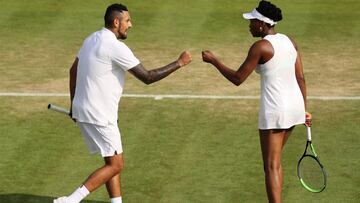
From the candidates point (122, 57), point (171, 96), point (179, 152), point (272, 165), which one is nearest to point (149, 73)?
point (122, 57)

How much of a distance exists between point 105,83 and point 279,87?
1.91 m

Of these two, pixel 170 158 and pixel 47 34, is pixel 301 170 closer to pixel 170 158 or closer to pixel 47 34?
pixel 170 158

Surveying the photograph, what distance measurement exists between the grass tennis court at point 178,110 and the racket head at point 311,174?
1.31 ft

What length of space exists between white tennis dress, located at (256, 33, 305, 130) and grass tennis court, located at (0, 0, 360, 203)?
4.48 ft

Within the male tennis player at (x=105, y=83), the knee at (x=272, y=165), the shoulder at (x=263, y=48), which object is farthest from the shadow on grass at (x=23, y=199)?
the shoulder at (x=263, y=48)

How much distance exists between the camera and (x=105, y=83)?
44.1 ft

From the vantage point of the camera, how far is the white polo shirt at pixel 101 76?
13430mm

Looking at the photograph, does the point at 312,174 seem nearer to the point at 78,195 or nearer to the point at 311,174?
the point at 311,174

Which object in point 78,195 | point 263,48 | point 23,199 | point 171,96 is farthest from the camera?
point 171,96

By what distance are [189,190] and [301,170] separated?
147 cm

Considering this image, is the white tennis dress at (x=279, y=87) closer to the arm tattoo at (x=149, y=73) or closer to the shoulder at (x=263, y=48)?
the shoulder at (x=263, y=48)

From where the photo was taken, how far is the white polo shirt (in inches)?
529

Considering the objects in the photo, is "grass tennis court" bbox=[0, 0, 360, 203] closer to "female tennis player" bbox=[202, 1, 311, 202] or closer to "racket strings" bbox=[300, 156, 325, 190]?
"racket strings" bbox=[300, 156, 325, 190]

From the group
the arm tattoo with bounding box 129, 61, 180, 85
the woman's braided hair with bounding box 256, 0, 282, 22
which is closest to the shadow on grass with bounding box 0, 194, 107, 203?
the arm tattoo with bounding box 129, 61, 180, 85
